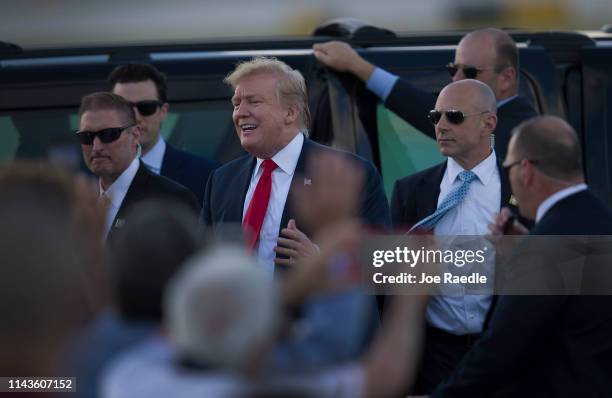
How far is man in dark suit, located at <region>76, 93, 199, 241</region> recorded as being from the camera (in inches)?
199

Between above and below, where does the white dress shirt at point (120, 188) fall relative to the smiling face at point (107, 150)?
below

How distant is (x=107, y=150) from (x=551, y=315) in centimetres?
206

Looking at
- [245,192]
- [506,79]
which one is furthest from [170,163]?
[506,79]

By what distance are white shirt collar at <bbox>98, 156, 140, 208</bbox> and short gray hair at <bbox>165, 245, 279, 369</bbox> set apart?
280 cm

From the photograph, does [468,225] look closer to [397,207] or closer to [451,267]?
[451,267]

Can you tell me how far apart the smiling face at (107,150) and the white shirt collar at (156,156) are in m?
0.53

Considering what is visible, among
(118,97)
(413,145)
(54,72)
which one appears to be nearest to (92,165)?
(118,97)

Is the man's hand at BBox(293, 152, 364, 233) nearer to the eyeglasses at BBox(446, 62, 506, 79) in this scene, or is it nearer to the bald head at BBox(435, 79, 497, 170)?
the bald head at BBox(435, 79, 497, 170)

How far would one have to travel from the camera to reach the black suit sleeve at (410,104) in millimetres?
5445

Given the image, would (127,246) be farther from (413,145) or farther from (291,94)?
(413,145)

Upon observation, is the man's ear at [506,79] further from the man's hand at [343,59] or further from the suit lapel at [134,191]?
the suit lapel at [134,191]

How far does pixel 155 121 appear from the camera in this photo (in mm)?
5746

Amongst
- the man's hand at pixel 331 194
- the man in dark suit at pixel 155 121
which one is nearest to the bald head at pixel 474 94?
the man in dark suit at pixel 155 121

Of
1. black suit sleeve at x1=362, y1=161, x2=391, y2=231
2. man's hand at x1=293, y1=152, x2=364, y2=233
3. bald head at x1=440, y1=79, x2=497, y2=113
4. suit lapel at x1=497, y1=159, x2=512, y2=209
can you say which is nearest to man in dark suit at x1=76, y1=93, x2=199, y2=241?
black suit sleeve at x1=362, y1=161, x2=391, y2=231
